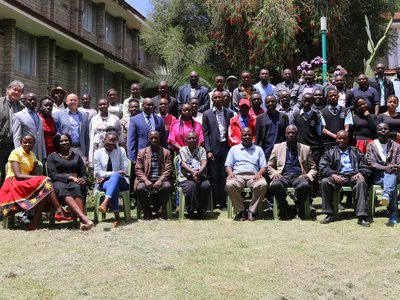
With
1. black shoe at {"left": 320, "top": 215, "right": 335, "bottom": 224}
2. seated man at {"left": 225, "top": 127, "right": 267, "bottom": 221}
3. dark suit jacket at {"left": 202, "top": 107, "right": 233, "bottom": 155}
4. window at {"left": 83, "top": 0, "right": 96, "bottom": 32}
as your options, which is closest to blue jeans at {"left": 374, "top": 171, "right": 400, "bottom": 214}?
black shoe at {"left": 320, "top": 215, "right": 335, "bottom": 224}

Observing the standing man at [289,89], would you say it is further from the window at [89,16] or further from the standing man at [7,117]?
the window at [89,16]

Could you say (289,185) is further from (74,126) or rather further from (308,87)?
(74,126)

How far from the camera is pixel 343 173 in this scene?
7195mm

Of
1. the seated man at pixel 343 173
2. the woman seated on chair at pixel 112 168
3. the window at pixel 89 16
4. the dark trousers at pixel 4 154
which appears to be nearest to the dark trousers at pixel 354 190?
the seated man at pixel 343 173

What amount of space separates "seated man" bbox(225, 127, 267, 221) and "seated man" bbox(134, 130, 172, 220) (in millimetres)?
969

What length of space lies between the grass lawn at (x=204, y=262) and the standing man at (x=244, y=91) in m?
2.71

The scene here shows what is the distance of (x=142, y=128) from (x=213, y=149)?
1.25 metres

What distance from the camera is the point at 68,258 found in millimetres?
4977

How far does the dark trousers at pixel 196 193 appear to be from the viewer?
24.3 feet

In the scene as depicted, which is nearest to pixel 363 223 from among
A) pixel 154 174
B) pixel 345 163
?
pixel 345 163

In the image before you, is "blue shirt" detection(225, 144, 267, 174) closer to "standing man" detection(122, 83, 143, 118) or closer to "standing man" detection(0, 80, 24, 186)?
"standing man" detection(122, 83, 143, 118)

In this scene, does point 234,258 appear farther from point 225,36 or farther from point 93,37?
point 93,37

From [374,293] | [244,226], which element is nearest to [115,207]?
[244,226]

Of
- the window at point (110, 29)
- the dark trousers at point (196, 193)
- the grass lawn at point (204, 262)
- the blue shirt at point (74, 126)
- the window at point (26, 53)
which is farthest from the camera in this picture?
the window at point (110, 29)
